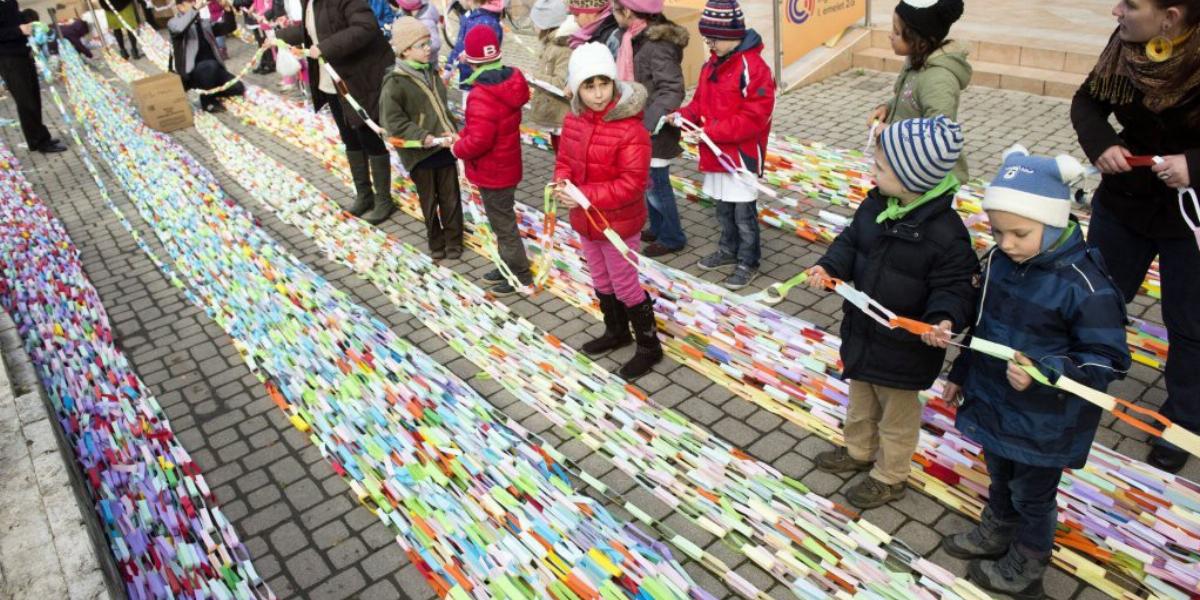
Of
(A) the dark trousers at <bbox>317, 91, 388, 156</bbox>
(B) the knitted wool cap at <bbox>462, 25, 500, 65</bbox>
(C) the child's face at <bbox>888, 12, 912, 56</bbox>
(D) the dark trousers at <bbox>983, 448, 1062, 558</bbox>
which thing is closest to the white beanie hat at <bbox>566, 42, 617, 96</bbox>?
(B) the knitted wool cap at <bbox>462, 25, 500, 65</bbox>

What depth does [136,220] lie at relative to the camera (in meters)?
8.16

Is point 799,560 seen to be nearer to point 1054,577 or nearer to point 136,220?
point 1054,577

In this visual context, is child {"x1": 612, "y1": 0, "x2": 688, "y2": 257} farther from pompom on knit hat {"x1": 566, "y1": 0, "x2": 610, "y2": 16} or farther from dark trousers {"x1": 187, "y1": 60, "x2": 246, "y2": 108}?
Result: dark trousers {"x1": 187, "y1": 60, "x2": 246, "y2": 108}

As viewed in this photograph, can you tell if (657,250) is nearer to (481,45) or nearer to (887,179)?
(481,45)

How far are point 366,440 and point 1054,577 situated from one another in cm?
327

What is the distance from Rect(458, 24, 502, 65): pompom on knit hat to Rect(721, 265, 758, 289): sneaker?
83.3 inches

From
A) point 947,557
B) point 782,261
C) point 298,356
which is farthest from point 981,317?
point 298,356

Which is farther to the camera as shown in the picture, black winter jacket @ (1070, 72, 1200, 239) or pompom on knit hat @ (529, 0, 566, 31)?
pompom on knit hat @ (529, 0, 566, 31)

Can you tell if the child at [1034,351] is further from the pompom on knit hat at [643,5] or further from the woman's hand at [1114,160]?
the pompom on knit hat at [643,5]

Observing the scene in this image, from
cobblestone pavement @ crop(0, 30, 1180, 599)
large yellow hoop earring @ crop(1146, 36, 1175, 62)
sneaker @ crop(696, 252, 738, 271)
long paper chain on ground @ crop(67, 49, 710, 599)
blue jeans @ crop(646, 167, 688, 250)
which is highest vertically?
large yellow hoop earring @ crop(1146, 36, 1175, 62)

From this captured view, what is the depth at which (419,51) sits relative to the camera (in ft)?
19.7

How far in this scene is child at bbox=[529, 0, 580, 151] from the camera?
Result: 649cm

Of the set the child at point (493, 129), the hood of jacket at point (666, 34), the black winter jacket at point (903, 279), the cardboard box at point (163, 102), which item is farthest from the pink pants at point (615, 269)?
the cardboard box at point (163, 102)

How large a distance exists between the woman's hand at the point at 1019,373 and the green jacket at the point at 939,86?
1.76 metres
